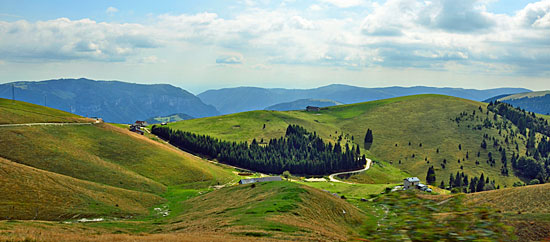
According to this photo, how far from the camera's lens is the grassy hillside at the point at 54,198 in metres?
58.2

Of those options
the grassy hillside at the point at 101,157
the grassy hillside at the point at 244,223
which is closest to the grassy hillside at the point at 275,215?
the grassy hillside at the point at 244,223

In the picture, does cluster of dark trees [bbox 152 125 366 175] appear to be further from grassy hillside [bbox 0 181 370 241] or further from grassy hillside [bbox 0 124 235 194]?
grassy hillside [bbox 0 181 370 241]

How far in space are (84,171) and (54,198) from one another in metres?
27.8

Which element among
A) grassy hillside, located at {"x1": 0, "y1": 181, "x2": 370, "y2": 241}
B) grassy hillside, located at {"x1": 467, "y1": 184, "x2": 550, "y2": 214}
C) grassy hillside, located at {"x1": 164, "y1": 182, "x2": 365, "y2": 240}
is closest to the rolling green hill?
grassy hillside, located at {"x1": 0, "y1": 181, "x2": 370, "y2": 241}

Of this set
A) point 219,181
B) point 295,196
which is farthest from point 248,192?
point 219,181

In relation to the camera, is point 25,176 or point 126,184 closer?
point 25,176

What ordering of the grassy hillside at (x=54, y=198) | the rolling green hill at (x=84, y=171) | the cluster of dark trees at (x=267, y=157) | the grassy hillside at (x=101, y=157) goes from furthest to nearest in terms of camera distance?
the cluster of dark trees at (x=267, y=157) → the grassy hillside at (x=101, y=157) → the rolling green hill at (x=84, y=171) → the grassy hillside at (x=54, y=198)

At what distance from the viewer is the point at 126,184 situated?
91375mm

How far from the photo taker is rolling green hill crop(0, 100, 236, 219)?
63.8 meters

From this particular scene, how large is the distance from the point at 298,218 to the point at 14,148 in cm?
8337

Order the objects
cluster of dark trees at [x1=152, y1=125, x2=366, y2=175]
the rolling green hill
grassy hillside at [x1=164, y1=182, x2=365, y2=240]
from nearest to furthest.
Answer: grassy hillside at [x1=164, y1=182, x2=365, y2=240] → the rolling green hill → cluster of dark trees at [x1=152, y1=125, x2=366, y2=175]

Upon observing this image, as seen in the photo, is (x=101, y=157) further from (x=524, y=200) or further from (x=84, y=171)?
(x=524, y=200)

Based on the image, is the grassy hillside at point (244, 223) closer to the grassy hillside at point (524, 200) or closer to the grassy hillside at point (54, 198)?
the grassy hillside at point (54, 198)

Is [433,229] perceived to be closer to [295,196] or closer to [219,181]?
[295,196]
